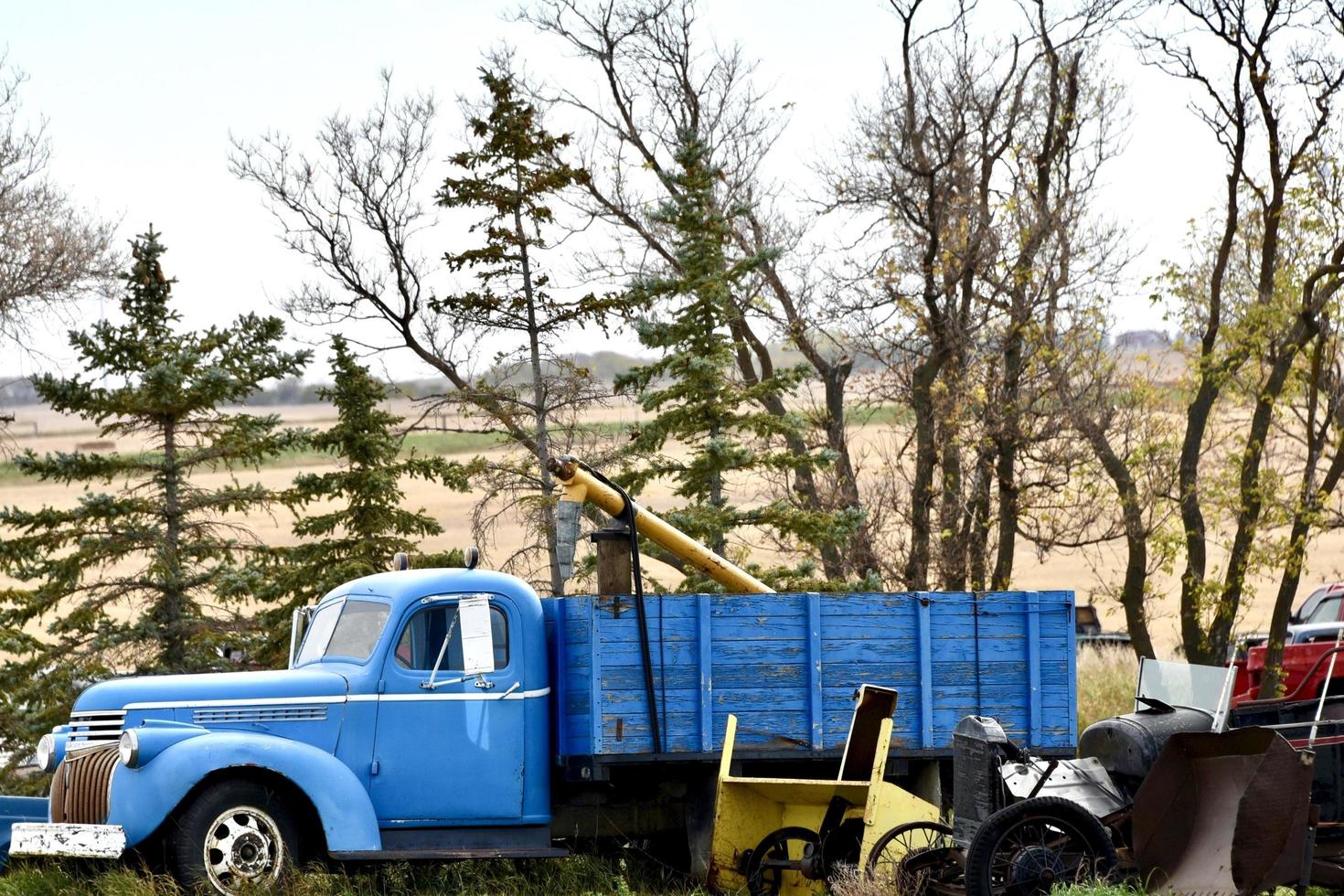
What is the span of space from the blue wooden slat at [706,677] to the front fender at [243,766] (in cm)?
222

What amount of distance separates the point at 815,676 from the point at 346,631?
125 inches

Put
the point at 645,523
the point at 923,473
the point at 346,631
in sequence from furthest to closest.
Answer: the point at 923,473, the point at 645,523, the point at 346,631

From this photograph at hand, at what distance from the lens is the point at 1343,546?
180ft

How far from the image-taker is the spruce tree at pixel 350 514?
18.3 m

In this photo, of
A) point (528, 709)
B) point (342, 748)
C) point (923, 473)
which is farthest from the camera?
point (923, 473)

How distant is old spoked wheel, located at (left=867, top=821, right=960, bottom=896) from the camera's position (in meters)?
8.50

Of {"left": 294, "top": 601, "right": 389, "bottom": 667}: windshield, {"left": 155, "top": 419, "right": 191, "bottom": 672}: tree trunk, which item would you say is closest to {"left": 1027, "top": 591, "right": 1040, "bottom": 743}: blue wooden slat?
{"left": 294, "top": 601, "right": 389, "bottom": 667}: windshield

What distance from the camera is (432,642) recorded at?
988cm

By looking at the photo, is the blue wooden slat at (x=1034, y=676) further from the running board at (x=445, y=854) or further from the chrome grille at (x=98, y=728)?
the chrome grille at (x=98, y=728)

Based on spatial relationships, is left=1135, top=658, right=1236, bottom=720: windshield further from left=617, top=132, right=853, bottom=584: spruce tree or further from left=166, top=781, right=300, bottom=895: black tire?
left=617, top=132, right=853, bottom=584: spruce tree

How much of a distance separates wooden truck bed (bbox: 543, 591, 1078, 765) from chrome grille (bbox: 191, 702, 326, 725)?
64.7 inches

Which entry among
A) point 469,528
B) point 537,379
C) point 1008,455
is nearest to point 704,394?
point 537,379

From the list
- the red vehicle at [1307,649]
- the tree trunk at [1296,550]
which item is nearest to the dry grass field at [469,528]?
the tree trunk at [1296,550]

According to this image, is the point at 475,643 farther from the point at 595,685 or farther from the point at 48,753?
the point at 48,753
